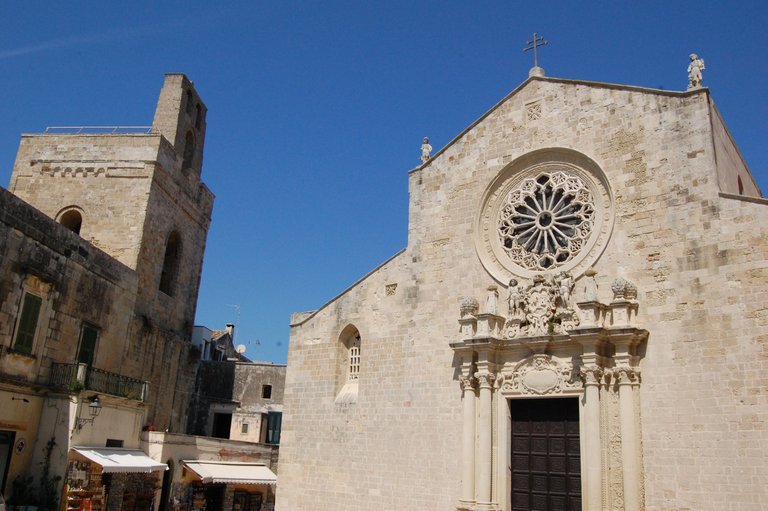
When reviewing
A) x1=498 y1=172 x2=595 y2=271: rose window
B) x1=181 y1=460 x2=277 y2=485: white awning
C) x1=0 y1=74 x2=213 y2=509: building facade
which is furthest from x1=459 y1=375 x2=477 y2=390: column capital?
x1=181 y1=460 x2=277 y2=485: white awning

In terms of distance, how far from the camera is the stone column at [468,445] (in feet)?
45.1

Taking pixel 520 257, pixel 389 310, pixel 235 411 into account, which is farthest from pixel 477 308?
pixel 235 411

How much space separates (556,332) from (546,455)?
8.08ft

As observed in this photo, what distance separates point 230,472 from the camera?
23.1 metres

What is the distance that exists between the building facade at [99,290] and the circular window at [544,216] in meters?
10.2

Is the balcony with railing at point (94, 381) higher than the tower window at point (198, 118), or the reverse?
the tower window at point (198, 118)

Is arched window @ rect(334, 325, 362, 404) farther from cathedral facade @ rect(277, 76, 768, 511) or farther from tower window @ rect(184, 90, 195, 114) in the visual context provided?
tower window @ rect(184, 90, 195, 114)

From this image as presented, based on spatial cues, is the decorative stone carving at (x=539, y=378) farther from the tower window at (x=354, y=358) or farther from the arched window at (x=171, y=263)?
the arched window at (x=171, y=263)

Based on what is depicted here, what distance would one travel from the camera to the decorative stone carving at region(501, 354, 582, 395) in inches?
533

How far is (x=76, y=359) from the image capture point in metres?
17.8

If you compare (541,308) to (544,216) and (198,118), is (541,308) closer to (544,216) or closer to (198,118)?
(544,216)

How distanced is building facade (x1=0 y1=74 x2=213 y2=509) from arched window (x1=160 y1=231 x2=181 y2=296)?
52 millimetres

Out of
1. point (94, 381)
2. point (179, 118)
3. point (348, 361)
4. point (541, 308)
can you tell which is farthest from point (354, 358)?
point (179, 118)

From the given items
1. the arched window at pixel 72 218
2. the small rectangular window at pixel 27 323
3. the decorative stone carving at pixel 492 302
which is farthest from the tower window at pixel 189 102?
the decorative stone carving at pixel 492 302
